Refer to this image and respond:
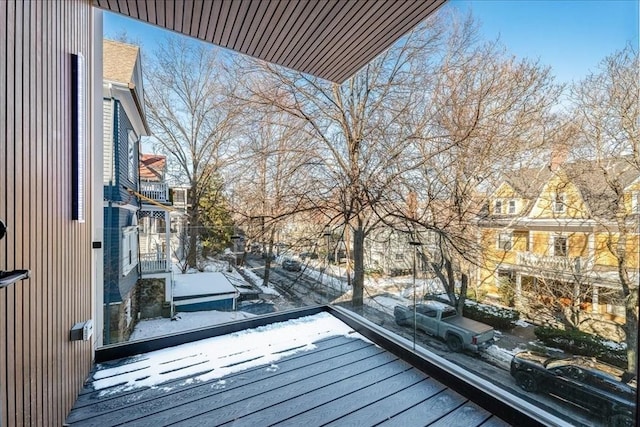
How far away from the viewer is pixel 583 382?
2.60 m

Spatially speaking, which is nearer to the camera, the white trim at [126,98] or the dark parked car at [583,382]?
the dark parked car at [583,382]

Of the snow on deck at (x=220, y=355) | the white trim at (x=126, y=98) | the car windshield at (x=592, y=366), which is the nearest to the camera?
the snow on deck at (x=220, y=355)

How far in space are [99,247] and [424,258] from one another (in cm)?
312

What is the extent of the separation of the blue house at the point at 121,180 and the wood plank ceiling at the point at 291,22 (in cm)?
197

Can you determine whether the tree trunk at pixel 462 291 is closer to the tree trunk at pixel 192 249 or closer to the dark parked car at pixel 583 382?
the dark parked car at pixel 583 382

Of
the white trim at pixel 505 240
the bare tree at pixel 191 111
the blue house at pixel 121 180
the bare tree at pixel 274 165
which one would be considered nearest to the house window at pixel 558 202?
the white trim at pixel 505 240

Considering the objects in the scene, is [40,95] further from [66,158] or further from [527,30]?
[527,30]

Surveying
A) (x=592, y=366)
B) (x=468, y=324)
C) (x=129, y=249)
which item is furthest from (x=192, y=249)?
(x=592, y=366)

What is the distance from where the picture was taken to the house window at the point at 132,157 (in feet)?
20.4

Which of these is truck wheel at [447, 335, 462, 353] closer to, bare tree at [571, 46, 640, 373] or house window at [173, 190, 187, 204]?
bare tree at [571, 46, 640, 373]

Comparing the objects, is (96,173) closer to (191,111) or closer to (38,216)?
(38,216)

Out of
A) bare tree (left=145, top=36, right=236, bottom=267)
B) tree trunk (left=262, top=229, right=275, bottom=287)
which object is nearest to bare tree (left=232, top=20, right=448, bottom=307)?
bare tree (left=145, top=36, right=236, bottom=267)

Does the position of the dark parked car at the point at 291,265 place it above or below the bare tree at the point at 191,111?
below

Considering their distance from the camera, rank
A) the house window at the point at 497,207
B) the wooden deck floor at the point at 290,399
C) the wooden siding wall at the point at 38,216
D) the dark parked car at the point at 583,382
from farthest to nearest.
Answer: the house window at the point at 497,207, the dark parked car at the point at 583,382, the wooden deck floor at the point at 290,399, the wooden siding wall at the point at 38,216
